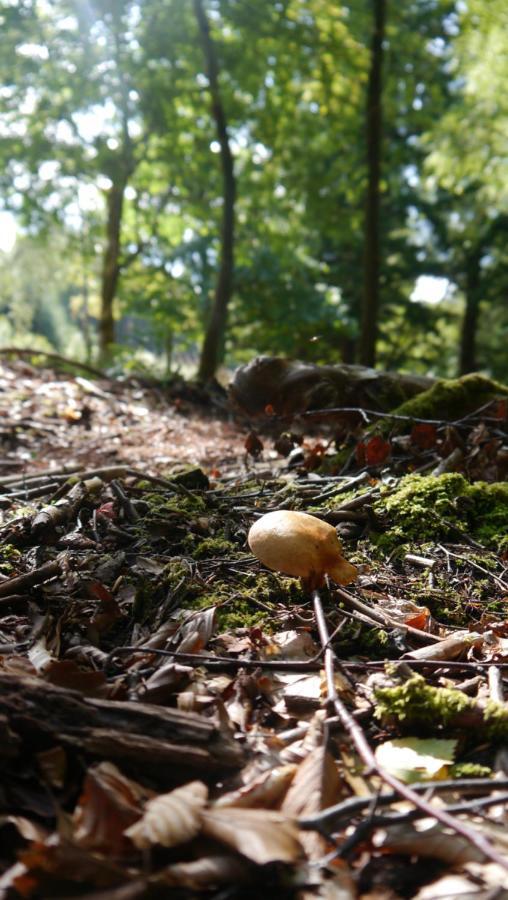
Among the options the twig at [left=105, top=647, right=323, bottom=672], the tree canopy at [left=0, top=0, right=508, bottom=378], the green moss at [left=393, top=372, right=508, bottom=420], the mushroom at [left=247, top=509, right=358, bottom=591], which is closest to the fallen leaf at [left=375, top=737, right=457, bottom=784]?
the twig at [left=105, top=647, right=323, bottom=672]

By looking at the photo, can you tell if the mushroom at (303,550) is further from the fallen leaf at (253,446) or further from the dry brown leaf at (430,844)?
the fallen leaf at (253,446)

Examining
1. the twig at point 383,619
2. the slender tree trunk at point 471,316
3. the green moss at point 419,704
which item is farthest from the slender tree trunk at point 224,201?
the slender tree trunk at point 471,316

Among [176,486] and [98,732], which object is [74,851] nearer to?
[98,732]

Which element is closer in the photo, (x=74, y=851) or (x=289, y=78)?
(x=74, y=851)

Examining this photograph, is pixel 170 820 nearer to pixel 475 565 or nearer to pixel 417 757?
pixel 417 757

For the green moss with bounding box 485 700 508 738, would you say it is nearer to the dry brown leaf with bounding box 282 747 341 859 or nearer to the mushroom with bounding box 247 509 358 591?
the dry brown leaf with bounding box 282 747 341 859

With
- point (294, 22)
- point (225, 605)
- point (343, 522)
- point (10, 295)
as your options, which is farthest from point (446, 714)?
point (10, 295)
